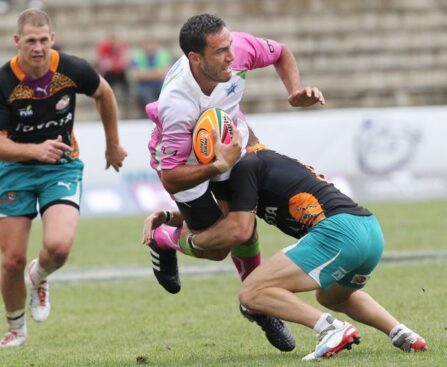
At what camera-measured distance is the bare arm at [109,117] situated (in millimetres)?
8898

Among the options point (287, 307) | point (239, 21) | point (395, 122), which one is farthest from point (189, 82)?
point (239, 21)

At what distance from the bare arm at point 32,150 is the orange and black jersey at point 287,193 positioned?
1493 mm

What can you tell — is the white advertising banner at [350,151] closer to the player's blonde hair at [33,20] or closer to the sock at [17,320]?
the sock at [17,320]

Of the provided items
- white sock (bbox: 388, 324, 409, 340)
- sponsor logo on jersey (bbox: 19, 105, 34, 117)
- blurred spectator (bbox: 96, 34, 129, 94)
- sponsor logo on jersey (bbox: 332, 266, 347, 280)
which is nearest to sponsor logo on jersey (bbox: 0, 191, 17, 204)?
sponsor logo on jersey (bbox: 19, 105, 34, 117)

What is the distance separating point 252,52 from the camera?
806 cm

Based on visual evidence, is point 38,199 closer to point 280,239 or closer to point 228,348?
point 228,348

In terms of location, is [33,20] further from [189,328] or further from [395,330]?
[395,330]

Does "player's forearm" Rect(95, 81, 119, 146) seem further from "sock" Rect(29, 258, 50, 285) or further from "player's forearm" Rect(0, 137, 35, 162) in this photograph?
"sock" Rect(29, 258, 50, 285)

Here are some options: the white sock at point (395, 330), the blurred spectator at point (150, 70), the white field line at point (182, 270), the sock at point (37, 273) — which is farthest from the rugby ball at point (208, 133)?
the blurred spectator at point (150, 70)

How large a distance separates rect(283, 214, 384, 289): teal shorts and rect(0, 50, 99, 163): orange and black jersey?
238 centimetres

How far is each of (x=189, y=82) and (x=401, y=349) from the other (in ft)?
6.68

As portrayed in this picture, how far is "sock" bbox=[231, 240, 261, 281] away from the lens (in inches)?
326

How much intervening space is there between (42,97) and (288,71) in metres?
1.73

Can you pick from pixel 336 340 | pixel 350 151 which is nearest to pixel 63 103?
pixel 336 340
